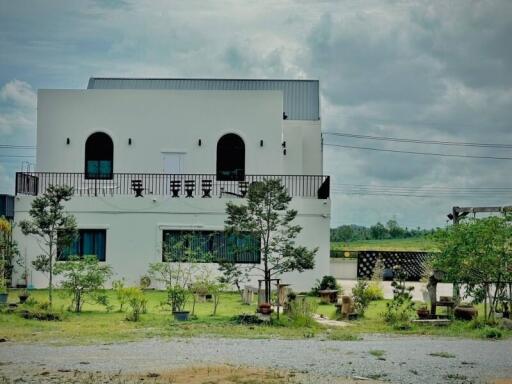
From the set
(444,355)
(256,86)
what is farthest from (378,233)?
(444,355)

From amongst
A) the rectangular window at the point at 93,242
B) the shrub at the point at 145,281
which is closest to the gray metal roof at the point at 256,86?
the rectangular window at the point at 93,242

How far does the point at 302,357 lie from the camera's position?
38.3 ft

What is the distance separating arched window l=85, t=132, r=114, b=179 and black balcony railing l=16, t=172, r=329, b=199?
414 millimetres

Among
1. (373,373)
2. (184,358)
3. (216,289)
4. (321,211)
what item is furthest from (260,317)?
(321,211)

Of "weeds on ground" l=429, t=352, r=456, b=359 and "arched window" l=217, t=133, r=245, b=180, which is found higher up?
"arched window" l=217, t=133, r=245, b=180

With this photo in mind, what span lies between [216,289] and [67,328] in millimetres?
3875

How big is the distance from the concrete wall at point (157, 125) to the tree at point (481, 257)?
1189 cm

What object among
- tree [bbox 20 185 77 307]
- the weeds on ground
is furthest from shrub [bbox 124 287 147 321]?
the weeds on ground

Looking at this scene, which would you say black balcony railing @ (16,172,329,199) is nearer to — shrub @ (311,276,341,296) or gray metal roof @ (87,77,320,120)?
shrub @ (311,276,341,296)

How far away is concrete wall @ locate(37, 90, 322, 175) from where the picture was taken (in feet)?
89.4

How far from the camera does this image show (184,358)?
11.4m

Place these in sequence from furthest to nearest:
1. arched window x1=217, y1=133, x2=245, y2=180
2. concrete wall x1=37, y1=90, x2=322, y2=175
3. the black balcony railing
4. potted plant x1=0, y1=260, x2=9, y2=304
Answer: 1. arched window x1=217, y1=133, x2=245, y2=180
2. concrete wall x1=37, y1=90, x2=322, y2=175
3. the black balcony railing
4. potted plant x1=0, y1=260, x2=9, y2=304

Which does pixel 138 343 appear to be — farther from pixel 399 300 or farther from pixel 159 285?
pixel 159 285

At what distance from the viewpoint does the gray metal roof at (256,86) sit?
118 ft
